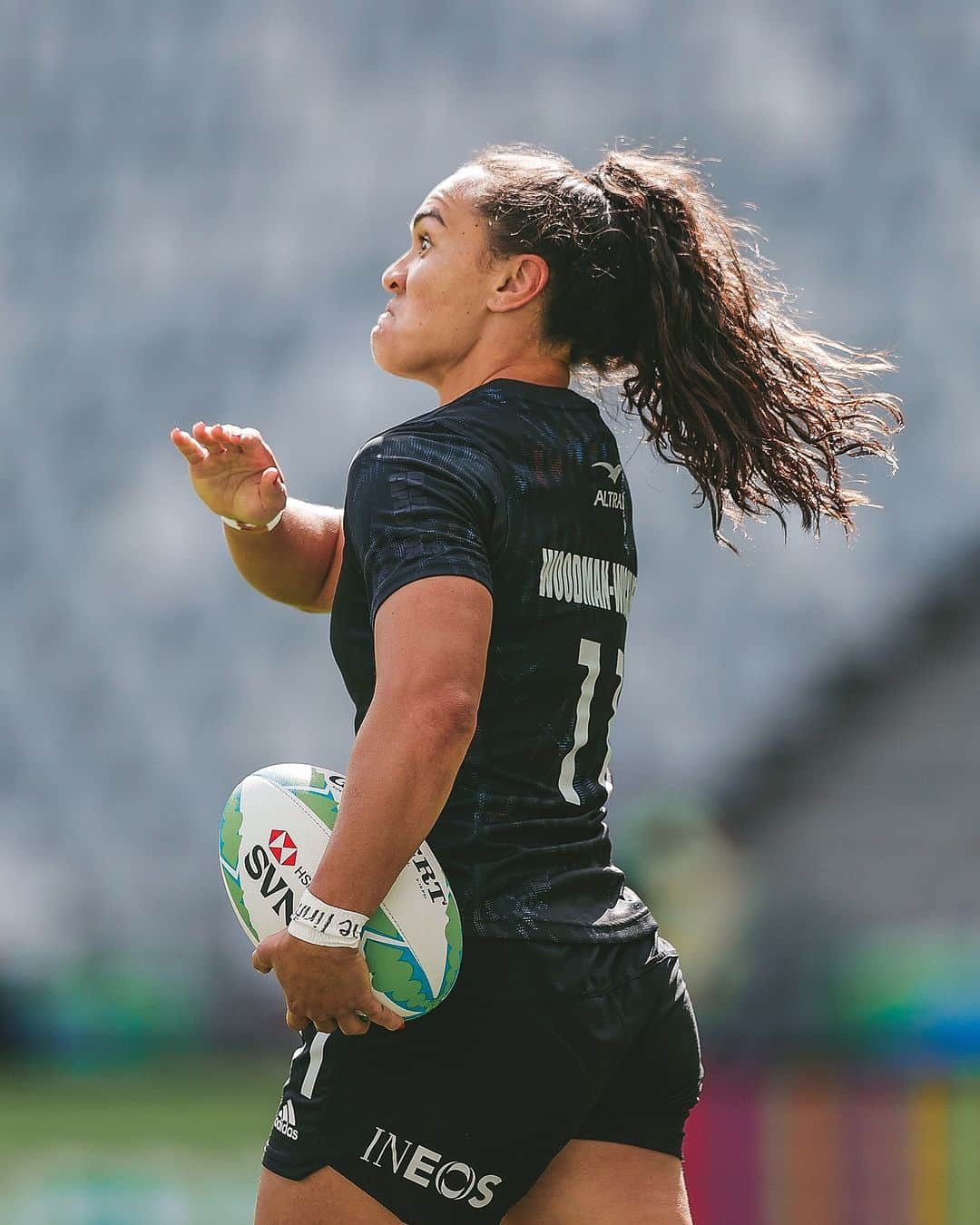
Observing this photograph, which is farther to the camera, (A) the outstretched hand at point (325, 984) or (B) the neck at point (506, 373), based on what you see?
(B) the neck at point (506, 373)

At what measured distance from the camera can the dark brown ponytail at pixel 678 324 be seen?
5.43ft

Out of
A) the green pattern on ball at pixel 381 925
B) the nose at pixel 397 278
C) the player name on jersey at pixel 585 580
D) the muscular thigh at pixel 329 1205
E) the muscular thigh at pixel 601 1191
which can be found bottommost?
the muscular thigh at pixel 329 1205

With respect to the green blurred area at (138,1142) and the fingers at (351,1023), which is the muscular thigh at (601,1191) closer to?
the fingers at (351,1023)

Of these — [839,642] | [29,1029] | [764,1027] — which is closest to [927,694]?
[839,642]

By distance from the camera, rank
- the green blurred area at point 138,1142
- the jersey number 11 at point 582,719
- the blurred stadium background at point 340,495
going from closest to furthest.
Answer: the jersey number 11 at point 582,719 < the green blurred area at point 138,1142 < the blurred stadium background at point 340,495

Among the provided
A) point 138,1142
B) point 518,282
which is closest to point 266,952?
point 518,282

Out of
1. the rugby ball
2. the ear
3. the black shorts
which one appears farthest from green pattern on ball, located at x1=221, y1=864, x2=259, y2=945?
the ear

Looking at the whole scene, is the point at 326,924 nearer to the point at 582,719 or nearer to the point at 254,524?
the point at 582,719

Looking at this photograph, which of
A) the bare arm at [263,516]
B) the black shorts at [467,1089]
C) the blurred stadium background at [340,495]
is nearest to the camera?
the black shorts at [467,1089]

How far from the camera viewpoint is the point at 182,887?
356 inches

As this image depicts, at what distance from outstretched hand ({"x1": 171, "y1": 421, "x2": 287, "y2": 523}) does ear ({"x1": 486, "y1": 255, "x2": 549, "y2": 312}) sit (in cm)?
34

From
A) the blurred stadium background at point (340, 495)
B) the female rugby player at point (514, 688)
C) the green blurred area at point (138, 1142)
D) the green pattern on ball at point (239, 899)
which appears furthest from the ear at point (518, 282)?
the blurred stadium background at point (340, 495)

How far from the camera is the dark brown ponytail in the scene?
1.66m

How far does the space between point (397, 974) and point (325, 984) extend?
7cm
